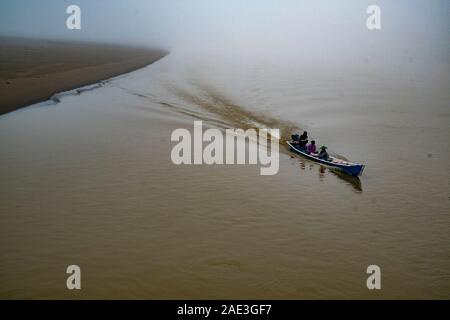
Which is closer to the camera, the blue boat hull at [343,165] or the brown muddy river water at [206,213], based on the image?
the brown muddy river water at [206,213]

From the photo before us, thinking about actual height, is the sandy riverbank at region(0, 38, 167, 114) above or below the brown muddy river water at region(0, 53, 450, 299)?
above

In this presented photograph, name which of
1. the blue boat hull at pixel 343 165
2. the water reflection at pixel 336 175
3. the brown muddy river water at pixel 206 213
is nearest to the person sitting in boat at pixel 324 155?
the blue boat hull at pixel 343 165

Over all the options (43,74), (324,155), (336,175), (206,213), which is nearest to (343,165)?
(336,175)

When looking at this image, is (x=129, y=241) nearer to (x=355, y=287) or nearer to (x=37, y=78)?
(x=355, y=287)

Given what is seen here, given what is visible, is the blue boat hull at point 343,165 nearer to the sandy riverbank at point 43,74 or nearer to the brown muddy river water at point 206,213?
the brown muddy river water at point 206,213

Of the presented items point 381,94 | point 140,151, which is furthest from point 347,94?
point 140,151

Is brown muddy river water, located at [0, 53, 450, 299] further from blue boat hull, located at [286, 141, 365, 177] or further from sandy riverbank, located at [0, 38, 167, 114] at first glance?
sandy riverbank, located at [0, 38, 167, 114]

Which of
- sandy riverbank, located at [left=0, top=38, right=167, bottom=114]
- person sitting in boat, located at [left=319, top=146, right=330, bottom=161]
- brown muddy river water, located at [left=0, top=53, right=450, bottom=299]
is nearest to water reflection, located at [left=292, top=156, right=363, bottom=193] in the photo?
brown muddy river water, located at [left=0, top=53, right=450, bottom=299]

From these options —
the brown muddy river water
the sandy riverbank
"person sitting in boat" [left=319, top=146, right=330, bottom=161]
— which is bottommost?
the brown muddy river water
